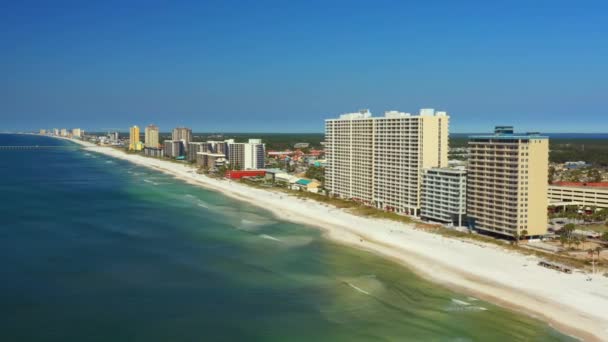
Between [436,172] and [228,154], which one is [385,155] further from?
[228,154]

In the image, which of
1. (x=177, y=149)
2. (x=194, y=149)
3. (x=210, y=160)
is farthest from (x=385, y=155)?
(x=177, y=149)

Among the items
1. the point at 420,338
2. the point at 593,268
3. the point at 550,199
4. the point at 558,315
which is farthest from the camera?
the point at 550,199

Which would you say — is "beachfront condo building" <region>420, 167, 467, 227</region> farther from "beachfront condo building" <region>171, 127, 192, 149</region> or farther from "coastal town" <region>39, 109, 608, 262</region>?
"beachfront condo building" <region>171, 127, 192, 149</region>

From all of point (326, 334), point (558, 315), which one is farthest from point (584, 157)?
point (326, 334)

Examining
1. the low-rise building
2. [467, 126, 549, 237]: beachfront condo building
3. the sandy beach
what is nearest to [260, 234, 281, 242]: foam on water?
the sandy beach

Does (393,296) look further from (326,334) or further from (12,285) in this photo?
(12,285)
